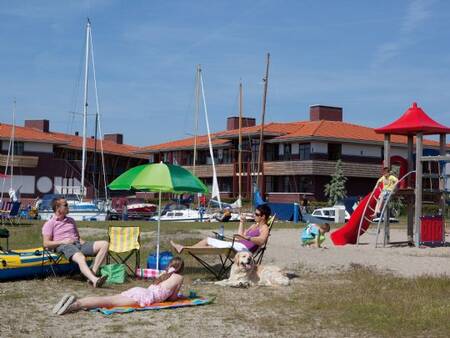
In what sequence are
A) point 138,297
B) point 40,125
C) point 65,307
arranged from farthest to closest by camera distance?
point 40,125 → point 138,297 → point 65,307

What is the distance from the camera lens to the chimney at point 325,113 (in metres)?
63.5

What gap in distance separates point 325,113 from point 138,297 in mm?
56238

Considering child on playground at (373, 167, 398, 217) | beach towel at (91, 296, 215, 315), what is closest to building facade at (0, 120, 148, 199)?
child on playground at (373, 167, 398, 217)

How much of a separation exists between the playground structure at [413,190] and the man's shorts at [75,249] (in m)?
10.4

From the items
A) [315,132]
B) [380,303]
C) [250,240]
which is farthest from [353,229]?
[315,132]

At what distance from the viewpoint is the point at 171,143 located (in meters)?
73.1

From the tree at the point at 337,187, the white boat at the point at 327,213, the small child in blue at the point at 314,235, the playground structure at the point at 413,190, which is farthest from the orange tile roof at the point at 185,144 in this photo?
the small child in blue at the point at 314,235

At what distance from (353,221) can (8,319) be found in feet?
46.7

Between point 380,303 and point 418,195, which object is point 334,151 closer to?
Result: point 418,195

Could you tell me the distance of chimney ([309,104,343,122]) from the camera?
63531 millimetres

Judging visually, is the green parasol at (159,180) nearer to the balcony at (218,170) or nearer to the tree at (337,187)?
the tree at (337,187)

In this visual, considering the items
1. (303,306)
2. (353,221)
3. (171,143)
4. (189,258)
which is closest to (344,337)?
(303,306)

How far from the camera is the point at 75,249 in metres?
11.4

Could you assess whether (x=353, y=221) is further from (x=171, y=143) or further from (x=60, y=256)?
(x=171, y=143)
